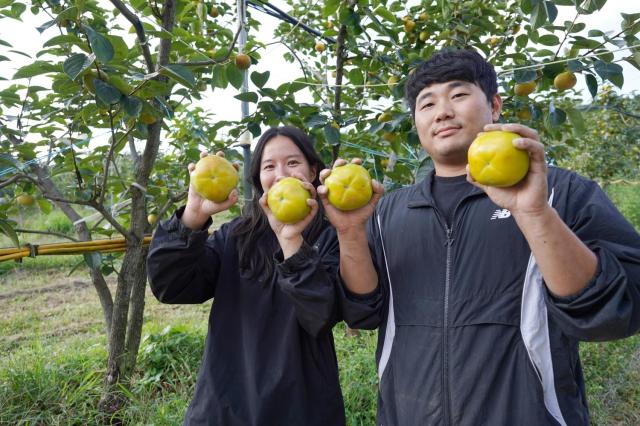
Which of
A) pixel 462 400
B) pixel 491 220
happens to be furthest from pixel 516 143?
pixel 462 400

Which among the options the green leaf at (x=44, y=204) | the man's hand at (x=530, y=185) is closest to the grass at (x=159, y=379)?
the green leaf at (x=44, y=204)

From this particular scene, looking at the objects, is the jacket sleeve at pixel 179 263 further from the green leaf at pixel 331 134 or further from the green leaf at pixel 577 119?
the green leaf at pixel 577 119

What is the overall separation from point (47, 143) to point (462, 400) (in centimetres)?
189

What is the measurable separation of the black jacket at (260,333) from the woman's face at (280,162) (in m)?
0.24

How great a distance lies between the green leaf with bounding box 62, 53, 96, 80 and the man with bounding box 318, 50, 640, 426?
0.69m

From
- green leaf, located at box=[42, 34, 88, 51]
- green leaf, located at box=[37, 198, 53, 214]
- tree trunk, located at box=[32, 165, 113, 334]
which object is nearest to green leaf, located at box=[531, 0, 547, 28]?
green leaf, located at box=[42, 34, 88, 51]

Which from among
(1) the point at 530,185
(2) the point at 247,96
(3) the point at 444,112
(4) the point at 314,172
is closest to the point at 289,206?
(4) the point at 314,172

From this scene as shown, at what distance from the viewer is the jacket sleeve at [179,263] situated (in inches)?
47.9

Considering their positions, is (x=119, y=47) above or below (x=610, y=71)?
above

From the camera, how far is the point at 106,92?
4.25 ft

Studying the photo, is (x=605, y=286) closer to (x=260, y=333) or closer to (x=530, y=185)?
(x=530, y=185)

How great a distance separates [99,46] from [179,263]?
0.60m

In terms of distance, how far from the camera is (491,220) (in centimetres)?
106

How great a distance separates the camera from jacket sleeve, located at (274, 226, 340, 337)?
1.11 meters
